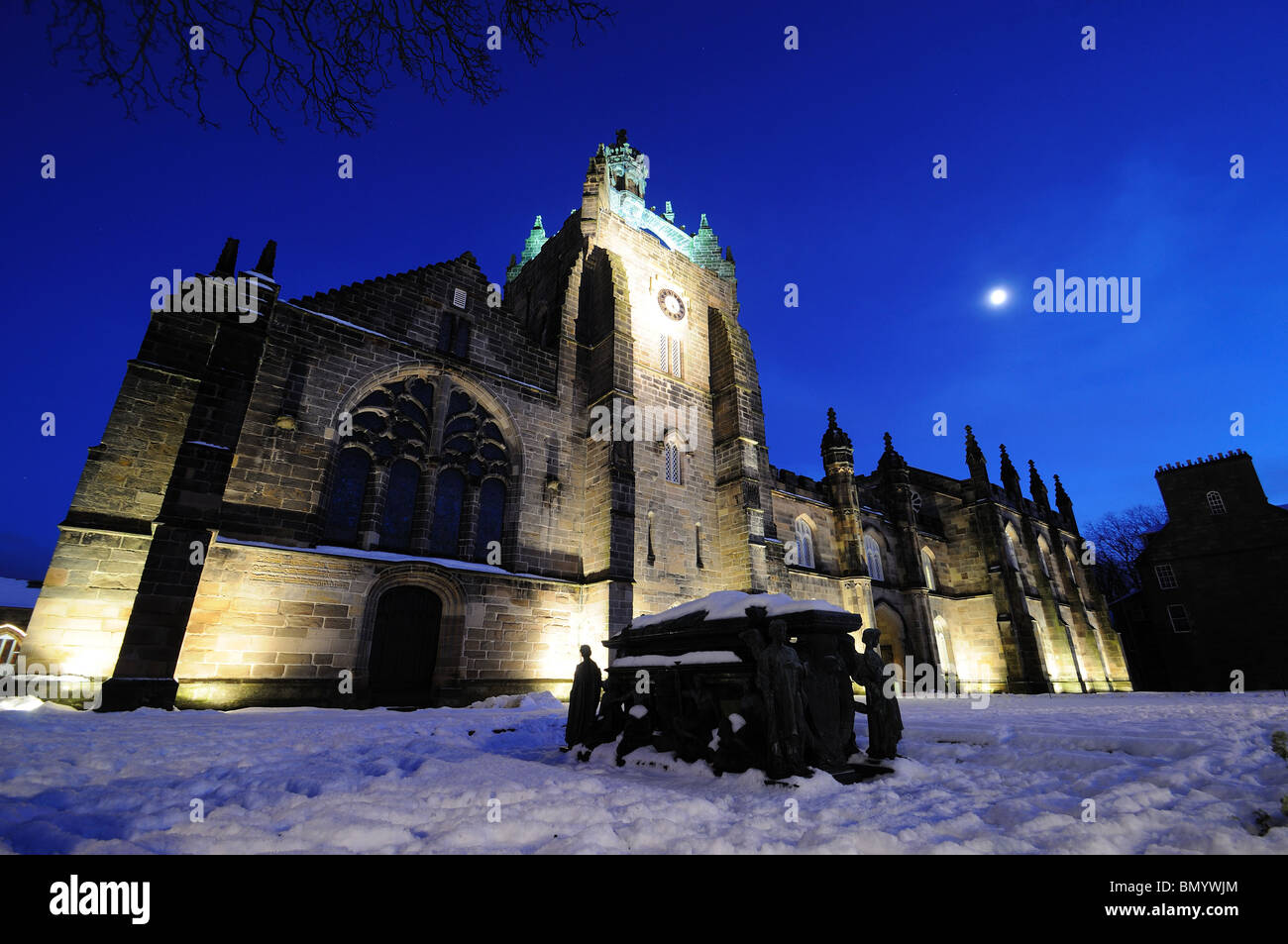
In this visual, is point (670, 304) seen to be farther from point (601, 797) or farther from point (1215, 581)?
point (1215, 581)

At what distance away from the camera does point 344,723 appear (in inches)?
299

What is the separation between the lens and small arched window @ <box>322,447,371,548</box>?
1152 centimetres

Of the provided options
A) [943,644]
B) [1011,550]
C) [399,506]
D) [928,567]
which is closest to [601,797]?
[399,506]

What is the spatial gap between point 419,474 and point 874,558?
19930 mm

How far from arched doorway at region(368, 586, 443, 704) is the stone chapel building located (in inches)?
2.4

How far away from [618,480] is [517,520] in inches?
114

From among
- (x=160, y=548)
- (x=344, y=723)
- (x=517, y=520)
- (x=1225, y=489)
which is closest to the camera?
(x=344, y=723)

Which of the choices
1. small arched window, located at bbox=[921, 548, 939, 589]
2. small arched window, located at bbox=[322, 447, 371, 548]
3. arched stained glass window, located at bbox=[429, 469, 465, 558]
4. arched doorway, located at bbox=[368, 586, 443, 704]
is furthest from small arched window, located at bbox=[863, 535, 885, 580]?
small arched window, located at bbox=[322, 447, 371, 548]

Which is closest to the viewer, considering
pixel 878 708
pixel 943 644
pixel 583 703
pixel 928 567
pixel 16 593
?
pixel 878 708

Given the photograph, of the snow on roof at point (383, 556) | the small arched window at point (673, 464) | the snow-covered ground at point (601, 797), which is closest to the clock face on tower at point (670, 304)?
the small arched window at point (673, 464)

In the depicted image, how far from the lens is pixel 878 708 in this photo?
5031 millimetres

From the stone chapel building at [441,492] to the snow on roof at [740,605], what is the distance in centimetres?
651
